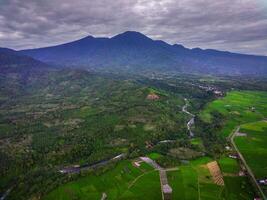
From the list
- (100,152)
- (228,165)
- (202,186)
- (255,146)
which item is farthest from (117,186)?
(255,146)

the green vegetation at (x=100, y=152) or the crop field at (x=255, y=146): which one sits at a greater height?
the crop field at (x=255, y=146)

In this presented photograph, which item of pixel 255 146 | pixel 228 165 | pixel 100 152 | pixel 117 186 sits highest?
pixel 255 146

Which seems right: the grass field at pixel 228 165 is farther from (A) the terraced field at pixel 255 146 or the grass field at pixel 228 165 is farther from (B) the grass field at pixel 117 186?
(B) the grass field at pixel 117 186

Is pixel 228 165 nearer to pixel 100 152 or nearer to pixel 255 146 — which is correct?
pixel 255 146

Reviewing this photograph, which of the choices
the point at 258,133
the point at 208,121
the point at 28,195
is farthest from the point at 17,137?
the point at 258,133

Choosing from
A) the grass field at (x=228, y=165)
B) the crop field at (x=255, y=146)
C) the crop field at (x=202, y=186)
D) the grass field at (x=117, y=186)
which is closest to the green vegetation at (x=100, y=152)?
the grass field at (x=117, y=186)

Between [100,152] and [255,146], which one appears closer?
[100,152]

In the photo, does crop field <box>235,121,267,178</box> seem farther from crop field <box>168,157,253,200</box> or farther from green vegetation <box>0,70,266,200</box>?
crop field <box>168,157,253,200</box>
